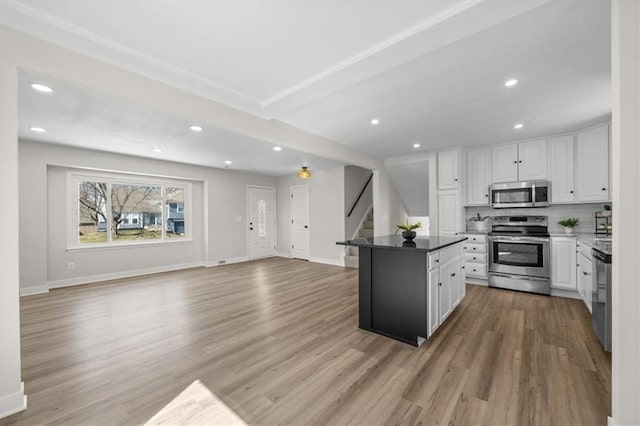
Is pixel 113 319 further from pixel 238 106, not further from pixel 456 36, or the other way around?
pixel 456 36

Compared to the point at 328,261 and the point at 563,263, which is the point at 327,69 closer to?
the point at 563,263

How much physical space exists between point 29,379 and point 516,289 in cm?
593

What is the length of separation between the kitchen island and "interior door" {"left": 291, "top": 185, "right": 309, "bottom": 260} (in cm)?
464

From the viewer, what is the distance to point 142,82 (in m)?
2.43

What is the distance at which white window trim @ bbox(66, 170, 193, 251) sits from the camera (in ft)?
16.5

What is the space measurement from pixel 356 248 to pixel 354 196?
1.37m

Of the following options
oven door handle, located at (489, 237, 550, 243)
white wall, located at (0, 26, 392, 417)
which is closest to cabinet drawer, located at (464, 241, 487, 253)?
oven door handle, located at (489, 237, 550, 243)

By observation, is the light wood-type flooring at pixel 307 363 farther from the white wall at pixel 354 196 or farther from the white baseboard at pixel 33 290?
the white wall at pixel 354 196

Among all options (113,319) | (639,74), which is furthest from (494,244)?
(113,319)

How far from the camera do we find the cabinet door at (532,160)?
4469mm

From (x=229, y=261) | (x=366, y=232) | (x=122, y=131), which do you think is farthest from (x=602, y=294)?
(x=229, y=261)

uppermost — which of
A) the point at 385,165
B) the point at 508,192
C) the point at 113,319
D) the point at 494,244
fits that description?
the point at 385,165

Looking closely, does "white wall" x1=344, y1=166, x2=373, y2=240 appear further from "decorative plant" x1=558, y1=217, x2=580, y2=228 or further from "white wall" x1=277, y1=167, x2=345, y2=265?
"decorative plant" x1=558, y1=217, x2=580, y2=228

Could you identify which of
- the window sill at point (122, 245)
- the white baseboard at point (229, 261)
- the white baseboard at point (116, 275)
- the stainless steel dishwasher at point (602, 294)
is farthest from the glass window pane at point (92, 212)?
the stainless steel dishwasher at point (602, 294)
